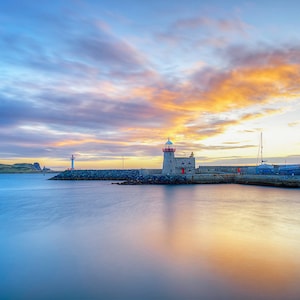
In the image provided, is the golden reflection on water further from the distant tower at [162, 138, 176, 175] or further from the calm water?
the distant tower at [162, 138, 176, 175]

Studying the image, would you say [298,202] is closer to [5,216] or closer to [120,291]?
[120,291]

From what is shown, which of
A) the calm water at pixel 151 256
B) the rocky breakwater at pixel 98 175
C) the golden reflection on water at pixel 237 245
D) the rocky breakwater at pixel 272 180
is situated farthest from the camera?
the rocky breakwater at pixel 98 175

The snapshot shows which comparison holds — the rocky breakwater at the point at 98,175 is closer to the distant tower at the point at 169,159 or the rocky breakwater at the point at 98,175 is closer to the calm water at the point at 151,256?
the distant tower at the point at 169,159

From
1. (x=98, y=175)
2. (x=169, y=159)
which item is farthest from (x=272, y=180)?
(x=98, y=175)

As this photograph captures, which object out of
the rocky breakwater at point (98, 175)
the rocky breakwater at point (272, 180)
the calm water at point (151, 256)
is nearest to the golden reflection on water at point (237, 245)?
the calm water at point (151, 256)

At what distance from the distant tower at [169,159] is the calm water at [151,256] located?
16.4 m

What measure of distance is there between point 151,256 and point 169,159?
23140 millimetres

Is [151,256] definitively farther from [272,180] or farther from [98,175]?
[98,175]

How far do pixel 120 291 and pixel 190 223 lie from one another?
6.23 meters

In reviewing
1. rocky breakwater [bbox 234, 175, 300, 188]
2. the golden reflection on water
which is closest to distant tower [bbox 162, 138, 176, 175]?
rocky breakwater [bbox 234, 175, 300, 188]

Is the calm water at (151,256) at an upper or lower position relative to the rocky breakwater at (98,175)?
lower

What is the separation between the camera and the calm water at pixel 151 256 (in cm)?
484

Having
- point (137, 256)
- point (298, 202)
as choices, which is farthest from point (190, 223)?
point (298, 202)

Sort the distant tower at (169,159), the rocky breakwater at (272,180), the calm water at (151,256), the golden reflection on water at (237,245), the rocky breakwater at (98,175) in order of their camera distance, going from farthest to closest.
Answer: the rocky breakwater at (98,175), the distant tower at (169,159), the rocky breakwater at (272,180), the golden reflection on water at (237,245), the calm water at (151,256)
